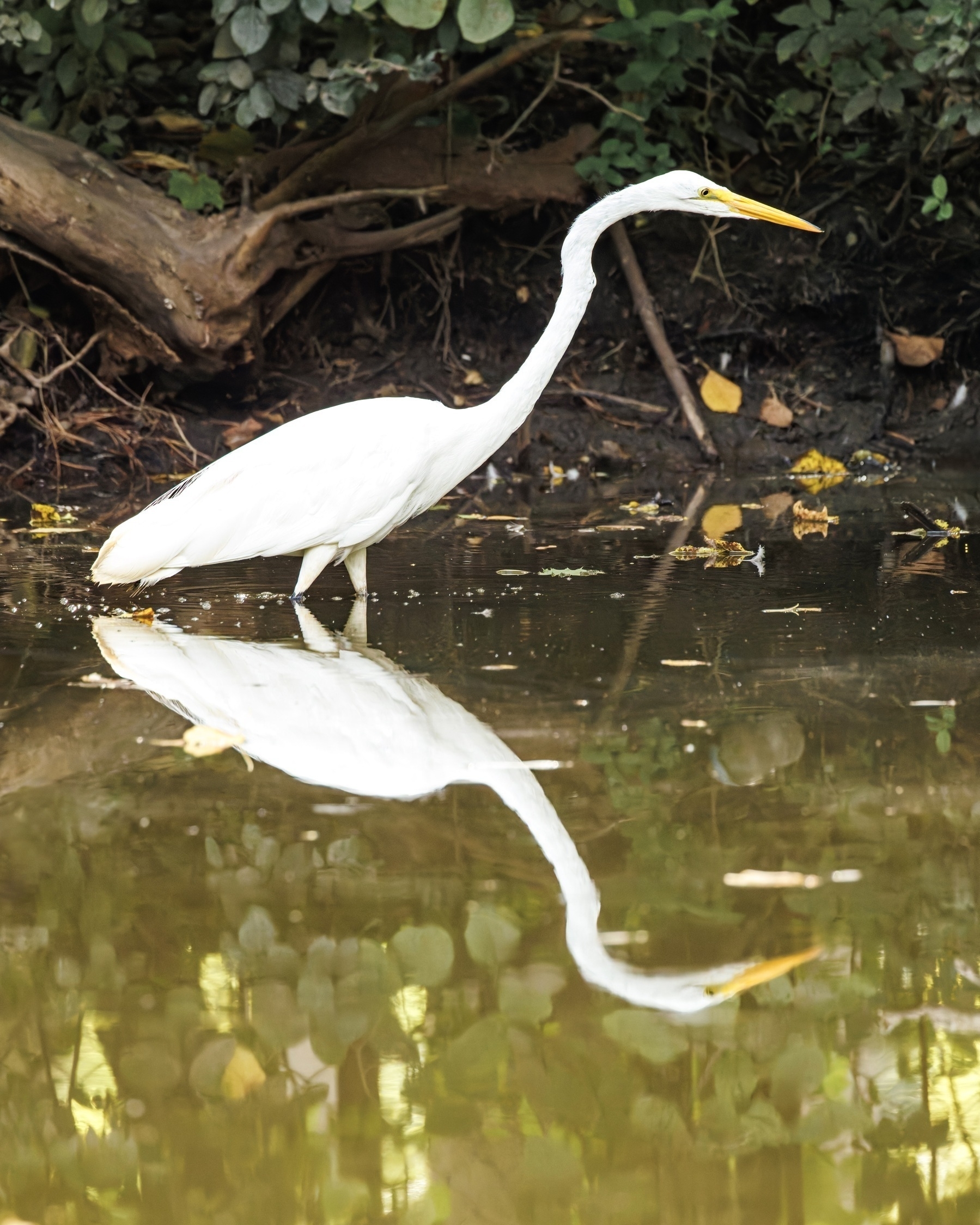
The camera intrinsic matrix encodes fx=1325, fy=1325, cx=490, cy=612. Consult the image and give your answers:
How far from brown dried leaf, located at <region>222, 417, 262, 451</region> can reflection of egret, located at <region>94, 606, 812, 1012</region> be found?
3.85 m

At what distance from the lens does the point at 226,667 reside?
348 centimetres

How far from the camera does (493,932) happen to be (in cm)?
196

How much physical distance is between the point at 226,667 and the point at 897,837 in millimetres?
1872

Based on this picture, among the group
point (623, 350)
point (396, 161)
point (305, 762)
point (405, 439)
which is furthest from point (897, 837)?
point (623, 350)

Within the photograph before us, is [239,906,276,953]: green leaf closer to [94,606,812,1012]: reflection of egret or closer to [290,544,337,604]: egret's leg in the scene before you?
[94,606,812,1012]: reflection of egret

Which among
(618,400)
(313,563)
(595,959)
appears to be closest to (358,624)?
(313,563)

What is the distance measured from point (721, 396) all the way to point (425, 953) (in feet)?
22.9

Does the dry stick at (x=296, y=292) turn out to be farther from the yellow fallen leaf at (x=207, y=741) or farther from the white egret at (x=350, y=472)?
the yellow fallen leaf at (x=207, y=741)

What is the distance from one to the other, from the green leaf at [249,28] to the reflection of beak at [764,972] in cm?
563

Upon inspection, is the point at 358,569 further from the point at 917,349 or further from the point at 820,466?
the point at 917,349

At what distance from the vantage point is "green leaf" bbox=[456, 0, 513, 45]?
607 cm

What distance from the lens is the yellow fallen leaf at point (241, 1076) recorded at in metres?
1.61

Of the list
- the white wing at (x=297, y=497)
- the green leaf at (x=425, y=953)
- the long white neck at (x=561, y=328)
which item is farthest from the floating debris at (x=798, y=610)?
the green leaf at (x=425, y=953)

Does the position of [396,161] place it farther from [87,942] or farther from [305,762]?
[87,942]
